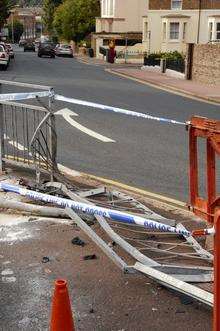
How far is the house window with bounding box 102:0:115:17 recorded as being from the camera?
236 ft

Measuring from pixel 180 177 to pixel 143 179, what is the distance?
22.6 inches

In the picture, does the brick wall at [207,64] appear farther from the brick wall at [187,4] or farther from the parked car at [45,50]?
the parked car at [45,50]

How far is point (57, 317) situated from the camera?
3457mm

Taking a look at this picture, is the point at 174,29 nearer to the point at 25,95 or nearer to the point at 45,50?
the point at 45,50

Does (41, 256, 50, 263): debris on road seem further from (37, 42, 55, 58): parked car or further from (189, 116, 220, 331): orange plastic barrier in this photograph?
(37, 42, 55, 58): parked car

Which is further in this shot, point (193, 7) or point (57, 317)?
point (193, 7)

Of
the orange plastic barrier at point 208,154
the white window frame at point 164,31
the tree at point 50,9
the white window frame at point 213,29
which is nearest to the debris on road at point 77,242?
the orange plastic barrier at point 208,154

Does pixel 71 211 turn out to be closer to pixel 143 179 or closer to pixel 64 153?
pixel 143 179

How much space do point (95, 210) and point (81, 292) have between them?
98 centimetres

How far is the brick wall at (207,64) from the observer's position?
2907 cm

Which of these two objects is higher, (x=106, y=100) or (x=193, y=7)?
(x=193, y=7)

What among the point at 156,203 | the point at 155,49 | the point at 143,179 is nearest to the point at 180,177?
the point at 143,179

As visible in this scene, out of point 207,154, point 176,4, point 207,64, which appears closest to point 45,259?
point 207,154

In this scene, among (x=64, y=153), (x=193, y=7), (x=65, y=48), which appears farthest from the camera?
(x=65, y=48)
